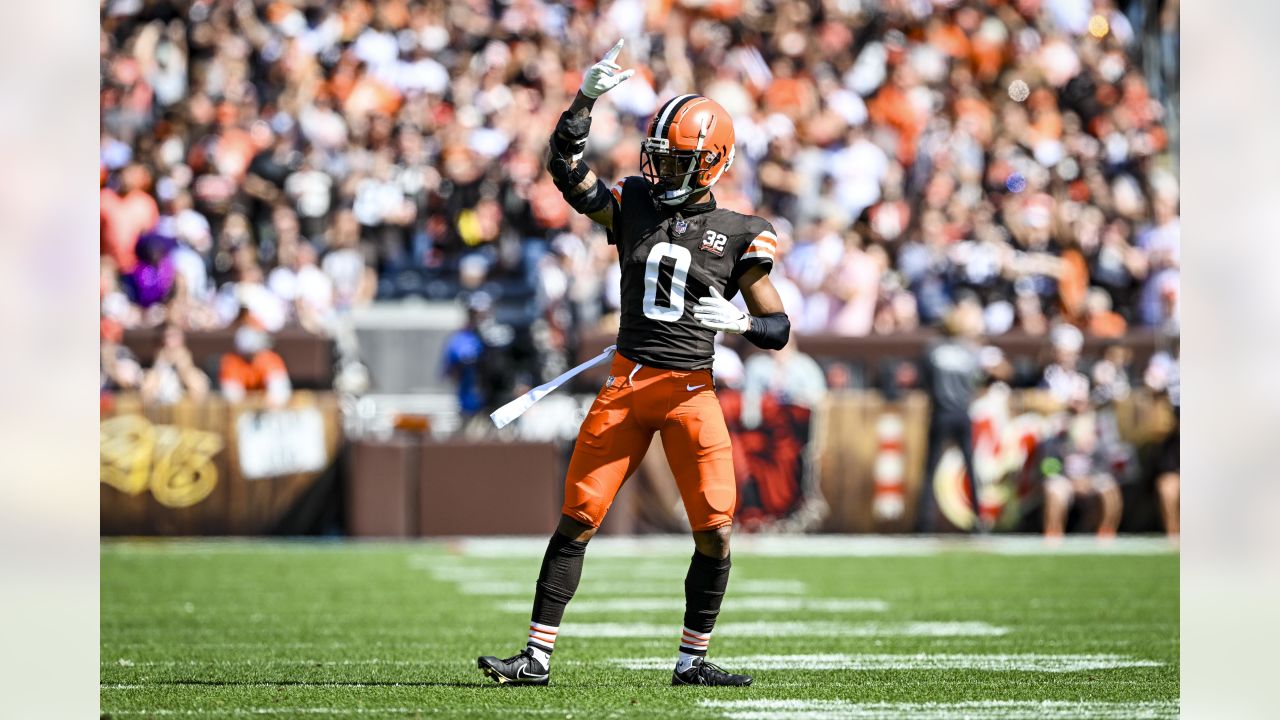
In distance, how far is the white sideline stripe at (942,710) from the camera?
5570 mm

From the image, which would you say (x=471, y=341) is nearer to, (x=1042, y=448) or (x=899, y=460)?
(x=899, y=460)

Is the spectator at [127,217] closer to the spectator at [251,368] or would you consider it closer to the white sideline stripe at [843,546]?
the spectator at [251,368]

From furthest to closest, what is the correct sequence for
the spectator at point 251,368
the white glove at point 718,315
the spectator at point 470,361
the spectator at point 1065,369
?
the spectator at point 1065,369 < the spectator at point 470,361 < the spectator at point 251,368 < the white glove at point 718,315

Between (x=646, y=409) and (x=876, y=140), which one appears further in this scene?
(x=876, y=140)

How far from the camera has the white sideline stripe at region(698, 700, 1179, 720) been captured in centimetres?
557

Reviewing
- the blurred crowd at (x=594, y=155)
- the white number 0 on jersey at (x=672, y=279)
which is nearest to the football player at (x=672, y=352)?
the white number 0 on jersey at (x=672, y=279)

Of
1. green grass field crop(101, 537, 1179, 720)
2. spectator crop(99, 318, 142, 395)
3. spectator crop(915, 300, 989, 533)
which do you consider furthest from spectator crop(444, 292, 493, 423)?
spectator crop(915, 300, 989, 533)

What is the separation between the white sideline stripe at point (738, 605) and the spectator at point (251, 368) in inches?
200

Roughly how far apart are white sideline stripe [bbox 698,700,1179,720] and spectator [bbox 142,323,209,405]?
29.7 ft

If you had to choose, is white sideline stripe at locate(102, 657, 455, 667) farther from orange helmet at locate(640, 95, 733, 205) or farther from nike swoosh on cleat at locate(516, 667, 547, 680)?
orange helmet at locate(640, 95, 733, 205)
